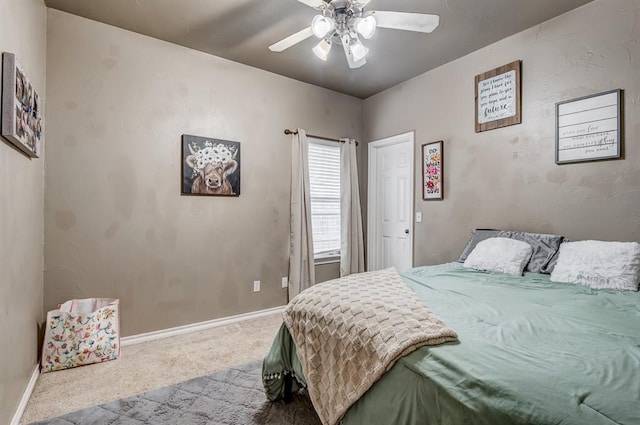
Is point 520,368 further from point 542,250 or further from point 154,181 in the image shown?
point 154,181

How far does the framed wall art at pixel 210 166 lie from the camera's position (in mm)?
3119

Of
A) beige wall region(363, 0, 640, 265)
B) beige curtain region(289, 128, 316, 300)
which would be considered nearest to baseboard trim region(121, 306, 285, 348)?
beige curtain region(289, 128, 316, 300)

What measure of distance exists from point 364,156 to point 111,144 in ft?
9.75

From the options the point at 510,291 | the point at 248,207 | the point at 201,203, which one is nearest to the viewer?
the point at 510,291

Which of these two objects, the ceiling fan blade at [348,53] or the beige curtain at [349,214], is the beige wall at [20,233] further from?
the beige curtain at [349,214]

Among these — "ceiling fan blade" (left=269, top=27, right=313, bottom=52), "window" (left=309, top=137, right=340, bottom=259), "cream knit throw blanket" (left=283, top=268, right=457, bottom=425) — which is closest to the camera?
"cream knit throw blanket" (left=283, top=268, right=457, bottom=425)

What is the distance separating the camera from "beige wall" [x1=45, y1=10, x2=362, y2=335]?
2.60 m

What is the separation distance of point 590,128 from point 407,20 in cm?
163

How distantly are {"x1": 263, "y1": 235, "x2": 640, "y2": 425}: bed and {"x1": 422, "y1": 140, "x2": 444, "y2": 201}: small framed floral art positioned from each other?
73.2 inches

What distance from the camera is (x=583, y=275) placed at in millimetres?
2021

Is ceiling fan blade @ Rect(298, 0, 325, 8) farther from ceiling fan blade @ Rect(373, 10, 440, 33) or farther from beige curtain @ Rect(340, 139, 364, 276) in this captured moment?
beige curtain @ Rect(340, 139, 364, 276)

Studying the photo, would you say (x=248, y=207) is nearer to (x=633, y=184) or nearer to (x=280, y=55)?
(x=280, y=55)

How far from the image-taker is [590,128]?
2404 millimetres

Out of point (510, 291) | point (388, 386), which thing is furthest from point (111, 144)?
point (510, 291)
